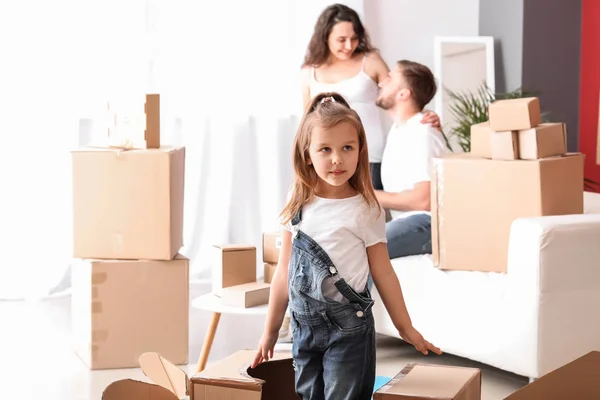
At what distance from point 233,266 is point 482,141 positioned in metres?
0.89

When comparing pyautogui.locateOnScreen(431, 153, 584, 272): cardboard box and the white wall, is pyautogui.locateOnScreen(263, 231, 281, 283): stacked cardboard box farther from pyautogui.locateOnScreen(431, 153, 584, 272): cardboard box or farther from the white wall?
the white wall

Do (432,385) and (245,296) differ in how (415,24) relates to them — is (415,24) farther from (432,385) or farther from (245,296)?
(432,385)

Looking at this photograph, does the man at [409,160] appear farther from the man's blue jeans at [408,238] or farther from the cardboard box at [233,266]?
the cardboard box at [233,266]

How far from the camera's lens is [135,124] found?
3160 mm

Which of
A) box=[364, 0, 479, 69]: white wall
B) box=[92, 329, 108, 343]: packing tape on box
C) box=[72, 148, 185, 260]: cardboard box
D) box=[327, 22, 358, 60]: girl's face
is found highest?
box=[364, 0, 479, 69]: white wall

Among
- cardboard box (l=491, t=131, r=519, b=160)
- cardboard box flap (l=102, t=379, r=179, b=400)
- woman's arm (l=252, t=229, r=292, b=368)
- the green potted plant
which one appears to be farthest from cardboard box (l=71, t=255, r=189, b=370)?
the green potted plant

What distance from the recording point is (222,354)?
11.0 feet

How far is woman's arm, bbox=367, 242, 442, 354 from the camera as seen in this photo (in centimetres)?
Result: 193

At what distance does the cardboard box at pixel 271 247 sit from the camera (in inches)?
127

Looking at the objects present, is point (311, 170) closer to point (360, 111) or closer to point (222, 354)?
point (222, 354)

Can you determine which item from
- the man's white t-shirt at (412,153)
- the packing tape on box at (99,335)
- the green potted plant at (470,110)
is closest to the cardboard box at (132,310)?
the packing tape on box at (99,335)

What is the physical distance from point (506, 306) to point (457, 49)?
243 centimetres

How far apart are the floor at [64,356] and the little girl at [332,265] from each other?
1056 millimetres

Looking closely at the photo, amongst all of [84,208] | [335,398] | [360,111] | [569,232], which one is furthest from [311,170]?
[360,111]
